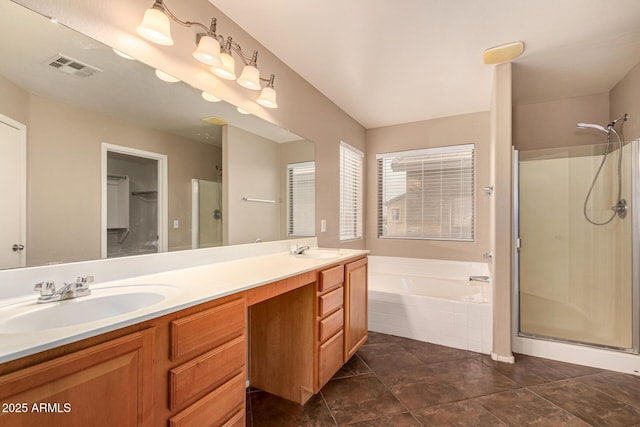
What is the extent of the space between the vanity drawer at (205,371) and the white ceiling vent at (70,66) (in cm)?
118

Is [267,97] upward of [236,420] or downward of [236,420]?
upward

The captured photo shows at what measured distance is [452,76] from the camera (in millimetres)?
2496

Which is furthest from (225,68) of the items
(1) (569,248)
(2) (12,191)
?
(1) (569,248)

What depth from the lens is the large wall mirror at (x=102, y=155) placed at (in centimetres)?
101

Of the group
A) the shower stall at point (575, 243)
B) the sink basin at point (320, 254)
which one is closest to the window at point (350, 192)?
the sink basin at point (320, 254)

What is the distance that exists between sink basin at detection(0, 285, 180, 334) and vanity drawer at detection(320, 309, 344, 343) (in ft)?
3.11

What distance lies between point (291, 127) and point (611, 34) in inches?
88.6

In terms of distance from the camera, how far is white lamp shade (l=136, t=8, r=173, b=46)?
1249 mm

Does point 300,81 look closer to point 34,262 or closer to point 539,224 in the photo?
point 34,262

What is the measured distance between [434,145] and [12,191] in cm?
359

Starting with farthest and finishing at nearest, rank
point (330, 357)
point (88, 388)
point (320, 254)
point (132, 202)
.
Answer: point (320, 254) → point (330, 357) → point (132, 202) → point (88, 388)

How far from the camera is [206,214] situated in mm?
1686

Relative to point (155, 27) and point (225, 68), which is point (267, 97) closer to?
point (225, 68)

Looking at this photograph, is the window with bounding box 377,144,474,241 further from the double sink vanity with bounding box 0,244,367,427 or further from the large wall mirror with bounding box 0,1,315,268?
the large wall mirror with bounding box 0,1,315,268
